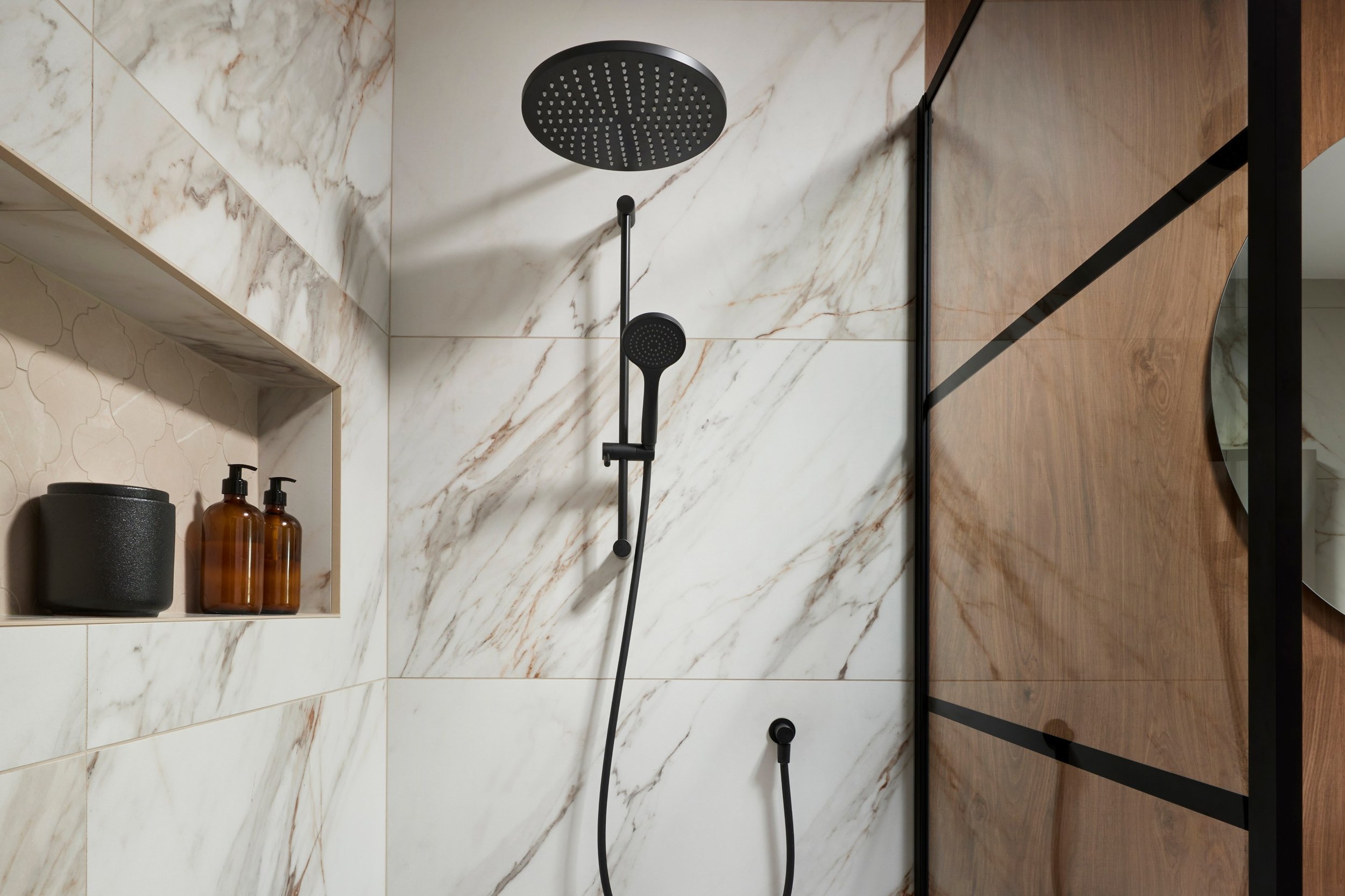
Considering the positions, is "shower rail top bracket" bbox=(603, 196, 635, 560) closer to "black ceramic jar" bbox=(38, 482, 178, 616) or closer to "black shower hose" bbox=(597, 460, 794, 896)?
"black shower hose" bbox=(597, 460, 794, 896)

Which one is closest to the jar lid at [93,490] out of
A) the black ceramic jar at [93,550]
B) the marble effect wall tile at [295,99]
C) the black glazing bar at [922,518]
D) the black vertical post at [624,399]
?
the black ceramic jar at [93,550]

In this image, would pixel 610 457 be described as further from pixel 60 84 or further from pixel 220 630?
pixel 60 84

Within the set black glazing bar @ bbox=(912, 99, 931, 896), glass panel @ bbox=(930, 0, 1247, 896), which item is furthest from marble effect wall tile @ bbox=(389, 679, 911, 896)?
glass panel @ bbox=(930, 0, 1247, 896)

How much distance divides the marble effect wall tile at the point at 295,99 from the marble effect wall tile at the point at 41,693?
45 cm

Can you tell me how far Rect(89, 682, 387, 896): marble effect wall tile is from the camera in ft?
2.32

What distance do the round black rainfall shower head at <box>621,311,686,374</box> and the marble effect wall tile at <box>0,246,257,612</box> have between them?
507mm

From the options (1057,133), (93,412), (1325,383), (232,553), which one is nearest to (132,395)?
(93,412)

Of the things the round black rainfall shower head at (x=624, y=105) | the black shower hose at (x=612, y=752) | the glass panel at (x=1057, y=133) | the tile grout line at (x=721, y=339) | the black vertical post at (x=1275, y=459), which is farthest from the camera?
the tile grout line at (x=721, y=339)

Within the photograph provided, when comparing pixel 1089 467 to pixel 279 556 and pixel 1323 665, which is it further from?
pixel 279 556

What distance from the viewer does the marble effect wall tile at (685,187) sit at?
4.64 feet

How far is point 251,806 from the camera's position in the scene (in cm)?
92

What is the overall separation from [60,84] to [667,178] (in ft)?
3.04

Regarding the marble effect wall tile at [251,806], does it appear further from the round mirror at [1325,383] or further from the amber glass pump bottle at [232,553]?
the round mirror at [1325,383]

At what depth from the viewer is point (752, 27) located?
56.9 inches
